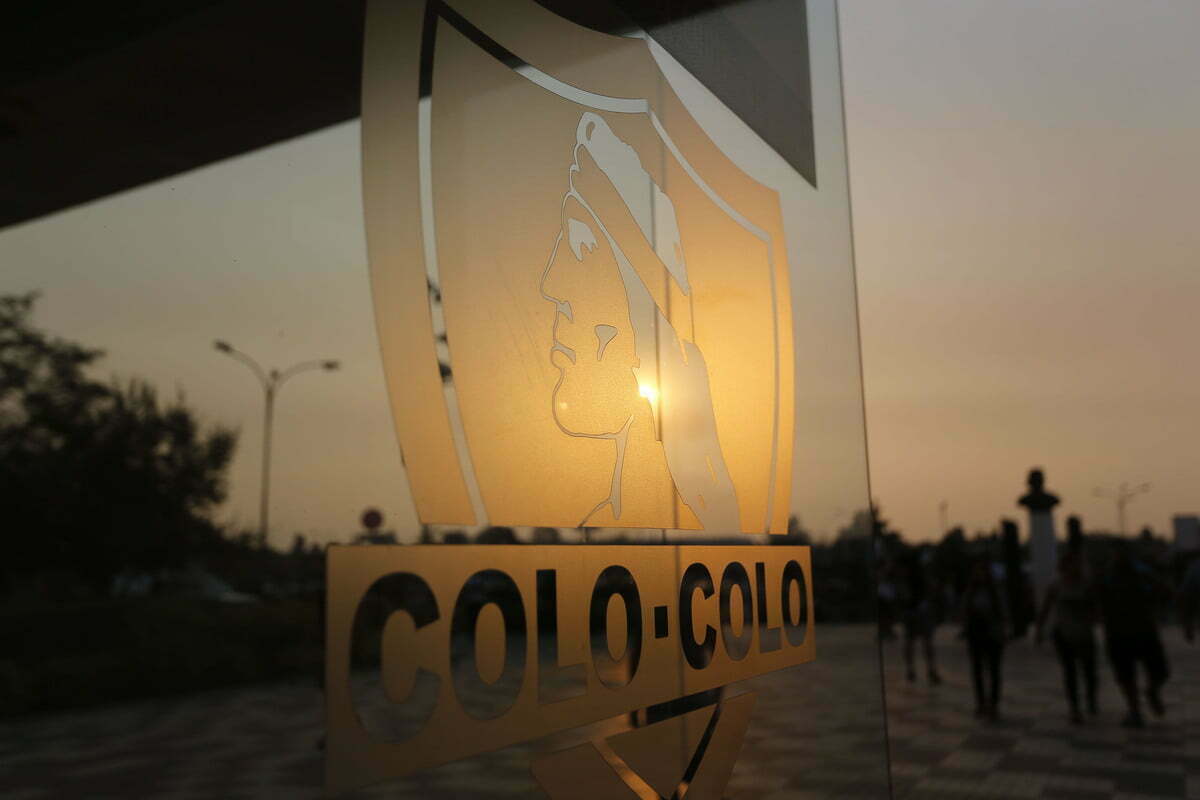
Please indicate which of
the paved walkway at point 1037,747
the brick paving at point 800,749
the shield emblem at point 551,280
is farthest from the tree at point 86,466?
the paved walkway at point 1037,747

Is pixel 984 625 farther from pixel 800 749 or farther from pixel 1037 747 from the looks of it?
pixel 800 749

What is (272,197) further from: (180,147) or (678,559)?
(678,559)

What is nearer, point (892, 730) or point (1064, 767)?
point (1064, 767)

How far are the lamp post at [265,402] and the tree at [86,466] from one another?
0.30ft

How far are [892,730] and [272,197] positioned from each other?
24.9 ft

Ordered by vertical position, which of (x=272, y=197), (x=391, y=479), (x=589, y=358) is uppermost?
(x=272, y=197)

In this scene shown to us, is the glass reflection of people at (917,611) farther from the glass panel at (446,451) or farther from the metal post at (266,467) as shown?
the metal post at (266,467)

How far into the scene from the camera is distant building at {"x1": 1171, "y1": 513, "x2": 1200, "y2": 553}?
1995 centimetres

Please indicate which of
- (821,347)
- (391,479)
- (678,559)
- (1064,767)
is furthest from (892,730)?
(391,479)

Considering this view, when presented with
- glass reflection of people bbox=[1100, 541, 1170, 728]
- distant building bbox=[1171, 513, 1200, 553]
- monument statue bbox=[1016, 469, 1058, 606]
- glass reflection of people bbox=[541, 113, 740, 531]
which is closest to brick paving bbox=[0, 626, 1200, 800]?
glass reflection of people bbox=[1100, 541, 1170, 728]

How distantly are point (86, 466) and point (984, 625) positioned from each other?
7.81m

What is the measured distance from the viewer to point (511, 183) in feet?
8.26

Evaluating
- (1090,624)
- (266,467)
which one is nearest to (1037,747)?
(1090,624)

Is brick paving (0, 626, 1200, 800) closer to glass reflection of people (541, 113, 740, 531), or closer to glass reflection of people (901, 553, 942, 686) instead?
glass reflection of people (901, 553, 942, 686)
